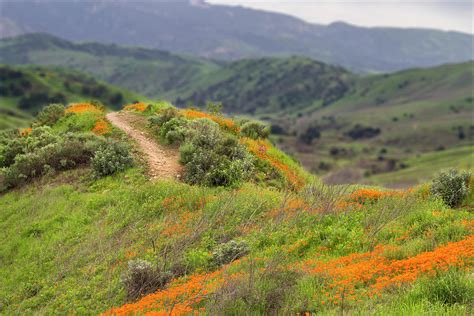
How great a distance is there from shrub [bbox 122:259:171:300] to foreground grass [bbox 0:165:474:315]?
0.37 meters

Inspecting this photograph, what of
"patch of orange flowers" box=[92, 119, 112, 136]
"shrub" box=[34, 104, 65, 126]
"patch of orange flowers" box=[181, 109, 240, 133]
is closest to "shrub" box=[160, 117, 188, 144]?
"patch of orange flowers" box=[181, 109, 240, 133]

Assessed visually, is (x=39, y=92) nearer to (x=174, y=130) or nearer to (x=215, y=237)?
(x=174, y=130)

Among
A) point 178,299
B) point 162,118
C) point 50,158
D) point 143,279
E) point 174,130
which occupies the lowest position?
point 143,279

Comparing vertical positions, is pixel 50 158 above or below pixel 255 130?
below

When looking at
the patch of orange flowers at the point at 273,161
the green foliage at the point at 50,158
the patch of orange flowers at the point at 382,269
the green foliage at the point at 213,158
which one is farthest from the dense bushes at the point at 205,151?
the patch of orange flowers at the point at 382,269

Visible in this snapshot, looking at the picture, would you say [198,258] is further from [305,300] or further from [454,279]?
[454,279]

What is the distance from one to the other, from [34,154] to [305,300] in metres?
17.7

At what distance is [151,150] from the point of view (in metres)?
21.2

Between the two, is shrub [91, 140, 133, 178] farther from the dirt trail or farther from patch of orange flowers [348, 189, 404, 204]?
patch of orange flowers [348, 189, 404, 204]

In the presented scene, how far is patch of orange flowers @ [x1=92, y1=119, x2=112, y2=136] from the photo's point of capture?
23.4m

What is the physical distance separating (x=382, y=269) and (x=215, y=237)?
5.39 meters

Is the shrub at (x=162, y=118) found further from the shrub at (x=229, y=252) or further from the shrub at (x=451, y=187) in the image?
the shrub at (x=451, y=187)

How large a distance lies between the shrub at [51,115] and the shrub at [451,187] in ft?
79.6

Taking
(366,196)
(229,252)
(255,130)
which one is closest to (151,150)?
(255,130)
